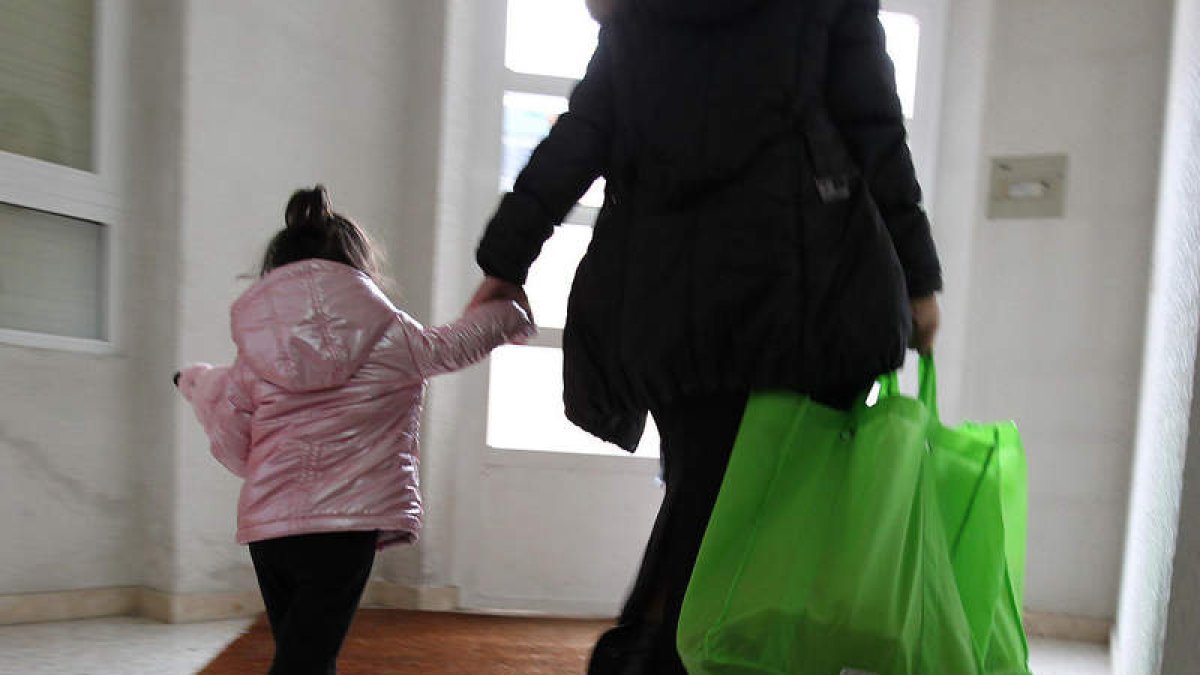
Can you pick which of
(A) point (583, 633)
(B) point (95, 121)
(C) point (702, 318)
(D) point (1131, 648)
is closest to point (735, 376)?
(C) point (702, 318)

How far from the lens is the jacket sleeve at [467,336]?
4.10 feet

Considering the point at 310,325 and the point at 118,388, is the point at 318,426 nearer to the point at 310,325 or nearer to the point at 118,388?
the point at 310,325

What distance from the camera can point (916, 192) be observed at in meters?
0.95

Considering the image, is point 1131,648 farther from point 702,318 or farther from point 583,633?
point 583,633

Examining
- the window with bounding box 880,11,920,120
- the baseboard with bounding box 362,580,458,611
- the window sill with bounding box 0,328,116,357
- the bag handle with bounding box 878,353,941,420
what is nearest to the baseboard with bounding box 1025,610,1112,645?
the window with bounding box 880,11,920,120

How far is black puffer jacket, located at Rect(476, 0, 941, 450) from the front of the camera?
896mm

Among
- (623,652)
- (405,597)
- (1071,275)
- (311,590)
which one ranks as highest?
(1071,275)

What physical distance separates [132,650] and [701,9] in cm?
181

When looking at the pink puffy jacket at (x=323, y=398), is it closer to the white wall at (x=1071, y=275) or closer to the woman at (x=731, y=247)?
the woman at (x=731, y=247)

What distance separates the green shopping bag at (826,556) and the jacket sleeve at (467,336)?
0.46m

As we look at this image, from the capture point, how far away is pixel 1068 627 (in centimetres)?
235

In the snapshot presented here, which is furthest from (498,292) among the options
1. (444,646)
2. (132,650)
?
(132,650)

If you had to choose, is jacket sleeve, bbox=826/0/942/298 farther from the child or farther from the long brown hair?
the long brown hair

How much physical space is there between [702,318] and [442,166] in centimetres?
173
